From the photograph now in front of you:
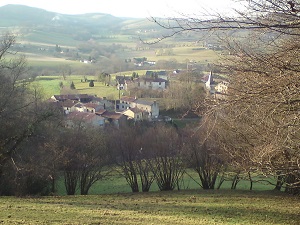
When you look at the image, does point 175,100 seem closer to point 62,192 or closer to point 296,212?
point 62,192

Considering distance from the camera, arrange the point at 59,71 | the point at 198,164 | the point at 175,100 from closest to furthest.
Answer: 1. the point at 198,164
2. the point at 175,100
3. the point at 59,71

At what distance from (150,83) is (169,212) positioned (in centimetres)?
5157

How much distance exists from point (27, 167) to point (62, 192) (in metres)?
5.56

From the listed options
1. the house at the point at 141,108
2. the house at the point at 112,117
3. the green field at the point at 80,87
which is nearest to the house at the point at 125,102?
the house at the point at 141,108

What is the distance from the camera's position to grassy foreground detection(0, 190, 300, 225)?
942cm

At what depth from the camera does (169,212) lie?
11.4 metres

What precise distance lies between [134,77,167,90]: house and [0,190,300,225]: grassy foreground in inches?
1850

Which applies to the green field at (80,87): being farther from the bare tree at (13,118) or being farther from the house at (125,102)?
the bare tree at (13,118)

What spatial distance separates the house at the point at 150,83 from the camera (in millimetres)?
61125

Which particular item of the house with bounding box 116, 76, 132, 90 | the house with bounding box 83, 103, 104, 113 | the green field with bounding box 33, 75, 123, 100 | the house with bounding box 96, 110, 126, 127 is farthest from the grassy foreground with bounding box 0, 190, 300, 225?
the house with bounding box 116, 76, 132, 90

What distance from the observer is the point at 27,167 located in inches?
637

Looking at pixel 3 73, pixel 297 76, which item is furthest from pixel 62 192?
pixel 297 76

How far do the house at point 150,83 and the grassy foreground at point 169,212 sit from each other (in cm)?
4700

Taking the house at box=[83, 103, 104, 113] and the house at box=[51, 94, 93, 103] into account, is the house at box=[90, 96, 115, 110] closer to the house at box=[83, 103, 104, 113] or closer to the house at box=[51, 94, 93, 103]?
the house at box=[51, 94, 93, 103]
